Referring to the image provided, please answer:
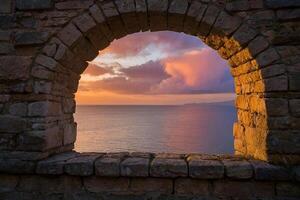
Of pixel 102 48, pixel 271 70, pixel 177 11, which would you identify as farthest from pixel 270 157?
pixel 102 48

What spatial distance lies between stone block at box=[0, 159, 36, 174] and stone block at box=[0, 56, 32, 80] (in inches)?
44.2

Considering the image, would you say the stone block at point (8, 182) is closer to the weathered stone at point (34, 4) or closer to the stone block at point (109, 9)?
the weathered stone at point (34, 4)

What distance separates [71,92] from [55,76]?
64 cm

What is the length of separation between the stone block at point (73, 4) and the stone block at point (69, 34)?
0.26 m

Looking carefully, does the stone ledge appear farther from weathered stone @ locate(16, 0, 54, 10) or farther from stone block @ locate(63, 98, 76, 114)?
weathered stone @ locate(16, 0, 54, 10)

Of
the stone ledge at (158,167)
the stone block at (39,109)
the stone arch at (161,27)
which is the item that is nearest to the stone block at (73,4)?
the stone arch at (161,27)

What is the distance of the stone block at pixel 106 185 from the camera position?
3.51 m

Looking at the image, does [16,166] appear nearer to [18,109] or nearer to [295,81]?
[18,109]

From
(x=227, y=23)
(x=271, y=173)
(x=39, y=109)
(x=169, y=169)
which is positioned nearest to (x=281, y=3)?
(x=227, y=23)

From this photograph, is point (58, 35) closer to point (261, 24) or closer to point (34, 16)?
point (34, 16)

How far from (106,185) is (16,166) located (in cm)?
122

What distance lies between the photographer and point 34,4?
3.83 metres

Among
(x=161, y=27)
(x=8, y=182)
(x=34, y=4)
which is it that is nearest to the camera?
(x=8, y=182)

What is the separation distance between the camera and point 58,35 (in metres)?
3.74
